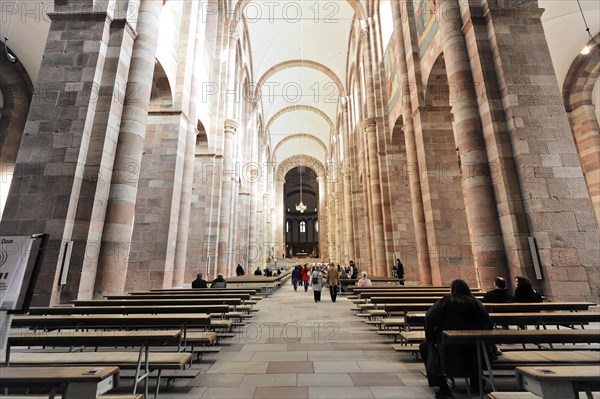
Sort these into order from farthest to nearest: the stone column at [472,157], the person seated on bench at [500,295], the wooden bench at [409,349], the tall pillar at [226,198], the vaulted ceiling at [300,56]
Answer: the vaulted ceiling at [300,56]
the tall pillar at [226,198]
the stone column at [472,157]
the person seated on bench at [500,295]
the wooden bench at [409,349]

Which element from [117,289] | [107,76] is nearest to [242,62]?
[107,76]

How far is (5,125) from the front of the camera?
1282 cm

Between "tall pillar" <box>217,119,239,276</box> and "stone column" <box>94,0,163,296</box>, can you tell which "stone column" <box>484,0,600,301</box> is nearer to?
"stone column" <box>94,0,163,296</box>

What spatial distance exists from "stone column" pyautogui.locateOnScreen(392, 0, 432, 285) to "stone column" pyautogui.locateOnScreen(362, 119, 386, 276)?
14.1ft

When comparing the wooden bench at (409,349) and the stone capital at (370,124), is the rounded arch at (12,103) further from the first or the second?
the wooden bench at (409,349)

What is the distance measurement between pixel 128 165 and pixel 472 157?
28.2 ft

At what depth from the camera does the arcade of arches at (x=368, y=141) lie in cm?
625

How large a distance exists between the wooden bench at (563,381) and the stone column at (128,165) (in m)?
7.66

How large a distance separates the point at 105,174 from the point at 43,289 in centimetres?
265

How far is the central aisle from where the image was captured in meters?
2.99

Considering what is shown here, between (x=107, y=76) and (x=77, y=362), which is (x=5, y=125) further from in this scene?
(x=77, y=362)

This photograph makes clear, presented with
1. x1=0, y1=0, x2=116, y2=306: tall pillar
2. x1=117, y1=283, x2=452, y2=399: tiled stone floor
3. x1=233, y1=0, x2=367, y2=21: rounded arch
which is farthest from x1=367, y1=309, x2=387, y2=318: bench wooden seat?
x1=233, y1=0, x2=367, y2=21: rounded arch

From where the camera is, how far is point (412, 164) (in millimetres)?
11578

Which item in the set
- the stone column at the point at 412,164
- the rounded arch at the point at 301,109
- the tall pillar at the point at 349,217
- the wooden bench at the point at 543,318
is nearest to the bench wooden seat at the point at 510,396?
the wooden bench at the point at 543,318
